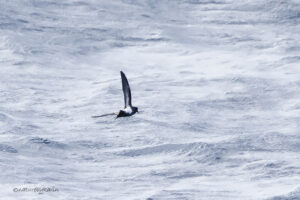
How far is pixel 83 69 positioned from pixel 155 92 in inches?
127

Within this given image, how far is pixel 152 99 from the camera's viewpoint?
89.2ft

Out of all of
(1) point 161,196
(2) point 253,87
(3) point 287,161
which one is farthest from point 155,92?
(1) point 161,196

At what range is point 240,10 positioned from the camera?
36.1 m

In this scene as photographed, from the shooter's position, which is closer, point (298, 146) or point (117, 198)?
point (117, 198)

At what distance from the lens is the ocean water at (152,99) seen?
21109 millimetres

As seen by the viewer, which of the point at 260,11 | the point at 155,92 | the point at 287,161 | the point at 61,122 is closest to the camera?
the point at 287,161

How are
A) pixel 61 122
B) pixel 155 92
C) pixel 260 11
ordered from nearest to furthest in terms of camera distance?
pixel 61 122, pixel 155 92, pixel 260 11

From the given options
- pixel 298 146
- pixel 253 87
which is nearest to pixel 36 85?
pixel 253 87

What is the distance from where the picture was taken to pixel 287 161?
22.2 m

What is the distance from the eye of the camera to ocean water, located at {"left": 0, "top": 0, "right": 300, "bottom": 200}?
21109mm

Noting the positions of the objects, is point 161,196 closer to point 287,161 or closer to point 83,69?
point 287,161

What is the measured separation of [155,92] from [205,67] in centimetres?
304

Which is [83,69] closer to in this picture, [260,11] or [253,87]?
[253,87]

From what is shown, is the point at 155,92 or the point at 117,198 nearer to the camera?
the point at 117,198
